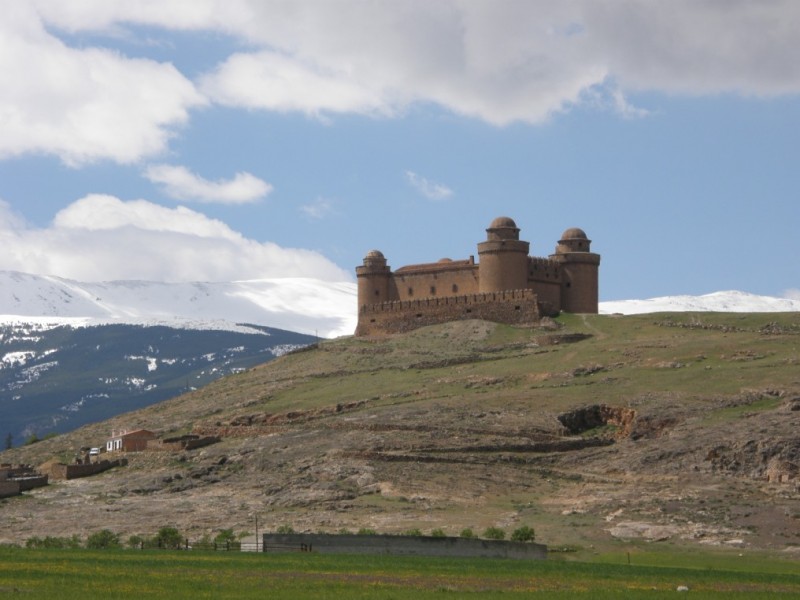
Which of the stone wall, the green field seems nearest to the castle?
the stone wall

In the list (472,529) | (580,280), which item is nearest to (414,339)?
(580,280)

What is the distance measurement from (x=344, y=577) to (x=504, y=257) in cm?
6983

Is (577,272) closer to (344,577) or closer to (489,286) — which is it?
(489,286)

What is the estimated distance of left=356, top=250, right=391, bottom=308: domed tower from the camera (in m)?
119

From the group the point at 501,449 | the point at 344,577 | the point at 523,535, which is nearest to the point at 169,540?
the point at 523,535

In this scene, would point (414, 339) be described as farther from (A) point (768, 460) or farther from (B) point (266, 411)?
(A) point (768, 460)

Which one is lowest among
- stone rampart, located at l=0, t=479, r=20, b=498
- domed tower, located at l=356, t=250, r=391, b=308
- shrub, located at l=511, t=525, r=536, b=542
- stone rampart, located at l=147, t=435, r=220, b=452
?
shrub, located at l=511, t=525, r=536, b=542

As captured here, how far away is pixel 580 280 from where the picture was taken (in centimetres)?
11419

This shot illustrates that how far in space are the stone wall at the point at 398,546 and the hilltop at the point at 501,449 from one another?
638 cm

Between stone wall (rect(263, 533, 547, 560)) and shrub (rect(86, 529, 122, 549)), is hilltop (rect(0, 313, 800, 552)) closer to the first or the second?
shrub (rect(86, 529, 122, 549))

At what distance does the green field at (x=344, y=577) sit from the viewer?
37844 mm

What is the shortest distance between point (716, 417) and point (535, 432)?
31.1 feet

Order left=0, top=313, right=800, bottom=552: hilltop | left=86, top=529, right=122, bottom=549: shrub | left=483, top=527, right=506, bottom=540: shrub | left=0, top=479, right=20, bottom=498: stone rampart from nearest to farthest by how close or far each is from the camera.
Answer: left=86, top=529, right=122, bottom=549: shrub < left=483, top=527, right=506, bottom=540: shrub < left=0, top=313, right=800, bottom=552: hilltop < left=0, top=479, right=20, bottom=498: stone rampart

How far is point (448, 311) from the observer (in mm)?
112250
